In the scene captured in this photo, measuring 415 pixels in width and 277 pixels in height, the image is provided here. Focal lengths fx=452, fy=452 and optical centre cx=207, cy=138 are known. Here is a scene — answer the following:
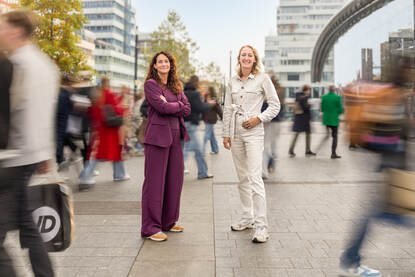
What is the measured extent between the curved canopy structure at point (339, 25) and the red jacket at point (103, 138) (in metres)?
35.4

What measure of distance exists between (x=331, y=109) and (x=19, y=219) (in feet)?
37.3

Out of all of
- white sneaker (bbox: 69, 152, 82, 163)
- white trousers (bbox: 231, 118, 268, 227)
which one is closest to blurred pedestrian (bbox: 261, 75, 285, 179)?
white sneaker (bbox: 69, 152, 82, 163)

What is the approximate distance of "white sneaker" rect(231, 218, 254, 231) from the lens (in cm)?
500

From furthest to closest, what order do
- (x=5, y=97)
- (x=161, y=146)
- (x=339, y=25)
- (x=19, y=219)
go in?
(x=339, y=25)
(x=161, y=146)
(x=19, y=219)
(x=5, y=97)

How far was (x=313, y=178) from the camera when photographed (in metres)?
8.73

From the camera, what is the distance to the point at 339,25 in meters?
48.6

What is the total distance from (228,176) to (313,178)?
1.67 meters

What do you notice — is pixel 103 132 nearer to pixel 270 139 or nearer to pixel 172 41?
pixel 270 139

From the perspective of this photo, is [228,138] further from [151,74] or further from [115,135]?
[115,135]

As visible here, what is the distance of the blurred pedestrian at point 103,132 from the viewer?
7766mm

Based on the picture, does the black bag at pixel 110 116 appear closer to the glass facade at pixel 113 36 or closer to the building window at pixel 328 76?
the glass facade at pixel 113 36

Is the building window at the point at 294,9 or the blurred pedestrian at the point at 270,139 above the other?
the building window at the point at 294,9

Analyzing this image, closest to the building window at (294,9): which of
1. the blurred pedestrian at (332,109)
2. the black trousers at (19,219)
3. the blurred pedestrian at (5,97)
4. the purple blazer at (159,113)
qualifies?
the blurred pedestrian at (332,109)

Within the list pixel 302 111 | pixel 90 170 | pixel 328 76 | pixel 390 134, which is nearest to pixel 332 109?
pixel 302 111
